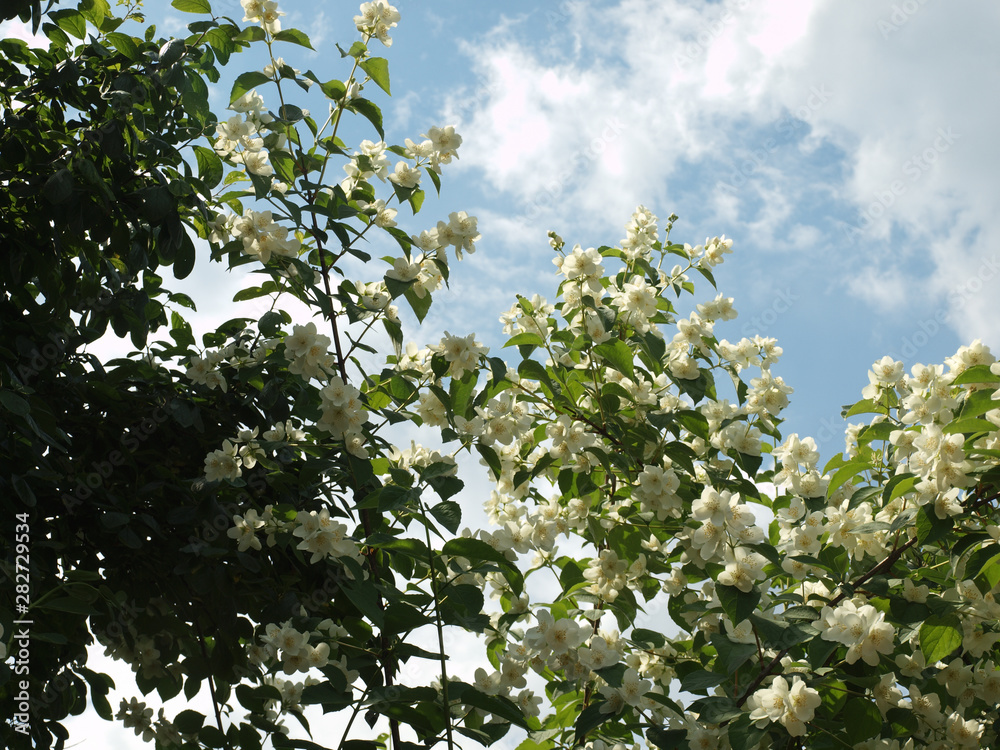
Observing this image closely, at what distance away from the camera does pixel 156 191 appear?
190 cm

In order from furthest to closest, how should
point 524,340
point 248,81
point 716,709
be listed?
point 524,340 → point 248,81 → point 716,709

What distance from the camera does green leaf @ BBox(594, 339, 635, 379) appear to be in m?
1.92

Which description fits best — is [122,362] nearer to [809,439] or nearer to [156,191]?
[156,191]

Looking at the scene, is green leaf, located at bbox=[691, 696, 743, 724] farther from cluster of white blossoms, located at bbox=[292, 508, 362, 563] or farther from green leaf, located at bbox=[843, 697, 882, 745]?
cluster of white blossoms, located at bbox=[292, 508, 362, 563]

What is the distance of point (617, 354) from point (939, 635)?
3.06 ft

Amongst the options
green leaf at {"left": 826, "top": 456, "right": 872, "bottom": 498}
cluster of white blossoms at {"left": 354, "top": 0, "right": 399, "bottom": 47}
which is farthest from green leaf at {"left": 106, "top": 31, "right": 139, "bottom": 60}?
green leaf at {"left": 826, "top": 456, "right": 872, "bottom": 498}

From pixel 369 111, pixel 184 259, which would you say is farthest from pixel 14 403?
pixel 369 111

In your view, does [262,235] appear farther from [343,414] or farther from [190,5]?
[190,5]

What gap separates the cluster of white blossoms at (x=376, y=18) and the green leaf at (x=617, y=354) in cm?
101

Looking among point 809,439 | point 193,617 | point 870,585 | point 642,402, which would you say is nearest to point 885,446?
point 809,439

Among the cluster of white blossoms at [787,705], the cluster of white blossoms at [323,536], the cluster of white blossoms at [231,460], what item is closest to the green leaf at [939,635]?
the cluster of white blossoms at [787,705]

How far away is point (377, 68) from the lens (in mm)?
1951

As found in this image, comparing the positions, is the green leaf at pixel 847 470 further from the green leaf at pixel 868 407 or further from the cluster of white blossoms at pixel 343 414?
the cluster of white blossoms at pixel 343 414

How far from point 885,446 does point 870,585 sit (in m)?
0.48
